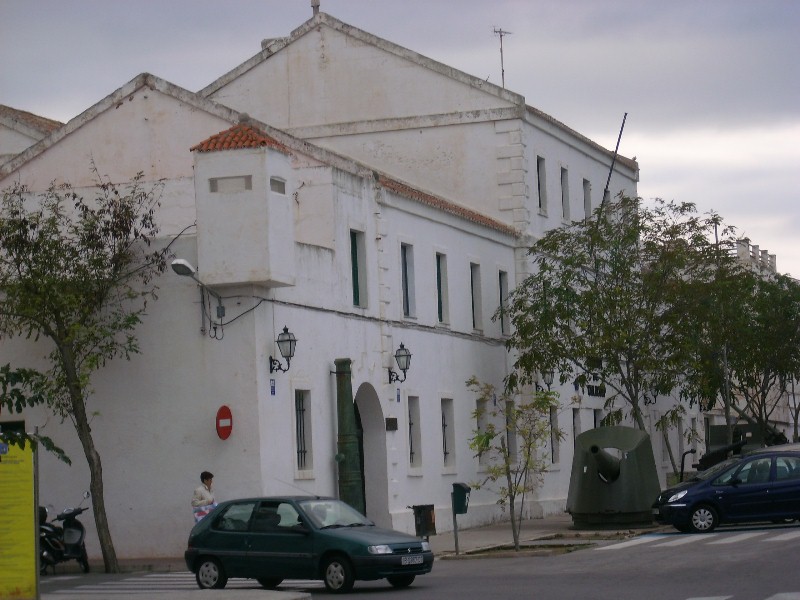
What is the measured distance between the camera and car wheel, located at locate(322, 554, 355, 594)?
807 inches

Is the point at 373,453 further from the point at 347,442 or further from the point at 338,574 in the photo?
the point at 338,574

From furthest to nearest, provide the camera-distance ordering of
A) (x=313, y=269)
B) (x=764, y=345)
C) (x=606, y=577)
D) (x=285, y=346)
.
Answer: (x=764, y=345) < (x=313, y=269) < (x=285, y=346) < (x=606, y=577)

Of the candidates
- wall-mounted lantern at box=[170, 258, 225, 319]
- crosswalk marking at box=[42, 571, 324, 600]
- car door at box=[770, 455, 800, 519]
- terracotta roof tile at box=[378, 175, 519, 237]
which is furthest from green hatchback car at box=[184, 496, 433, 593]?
terracotta roof tile at box=[378, 175, 519, 237]

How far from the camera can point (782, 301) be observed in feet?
172

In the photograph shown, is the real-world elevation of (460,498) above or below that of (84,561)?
above

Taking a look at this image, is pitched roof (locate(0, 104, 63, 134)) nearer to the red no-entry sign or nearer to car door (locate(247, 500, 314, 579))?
the red no-entry sign

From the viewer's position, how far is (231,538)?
21.6 meters

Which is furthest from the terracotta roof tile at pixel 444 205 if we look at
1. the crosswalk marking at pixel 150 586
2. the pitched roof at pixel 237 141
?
the crosswalk marking at pixel 150 586

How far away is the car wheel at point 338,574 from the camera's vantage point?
20500mm

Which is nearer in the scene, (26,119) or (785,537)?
(785,537)

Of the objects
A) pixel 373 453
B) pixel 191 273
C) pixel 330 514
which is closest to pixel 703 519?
pixel 373 453

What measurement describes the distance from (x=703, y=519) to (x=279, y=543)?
1162 centimetres

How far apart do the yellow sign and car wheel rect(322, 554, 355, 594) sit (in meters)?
4.45

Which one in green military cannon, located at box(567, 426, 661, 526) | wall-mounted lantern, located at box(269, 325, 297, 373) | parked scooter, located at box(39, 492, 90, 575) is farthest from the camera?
green military cannon, located at box(567, 426, 661, 526)
